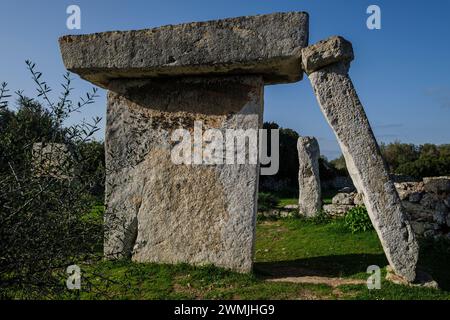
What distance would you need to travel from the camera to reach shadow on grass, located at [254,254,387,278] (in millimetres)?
6828

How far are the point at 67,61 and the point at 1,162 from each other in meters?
3.93

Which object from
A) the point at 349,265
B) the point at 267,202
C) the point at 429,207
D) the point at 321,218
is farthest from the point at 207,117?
the point at 267,202

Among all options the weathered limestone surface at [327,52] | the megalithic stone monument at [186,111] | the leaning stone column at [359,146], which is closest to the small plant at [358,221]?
the leaning stone column at [359,146]

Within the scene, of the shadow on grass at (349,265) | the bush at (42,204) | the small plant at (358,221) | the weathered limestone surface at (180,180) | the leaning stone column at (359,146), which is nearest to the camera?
the bush at (42,204)

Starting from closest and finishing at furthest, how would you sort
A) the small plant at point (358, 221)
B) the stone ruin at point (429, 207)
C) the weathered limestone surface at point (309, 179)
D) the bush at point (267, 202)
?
the stone ruin at point (429, 207) → the small plant at point (358, 221) → the weathered limestone surface at point (309, 179) → the bush at point (267, 202)

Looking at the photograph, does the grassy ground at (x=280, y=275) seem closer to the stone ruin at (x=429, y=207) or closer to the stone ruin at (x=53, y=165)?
the stone ruin at (x=429, y=207)

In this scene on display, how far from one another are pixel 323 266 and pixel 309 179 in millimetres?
5513

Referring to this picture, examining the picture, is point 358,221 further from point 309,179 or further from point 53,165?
point 53,165

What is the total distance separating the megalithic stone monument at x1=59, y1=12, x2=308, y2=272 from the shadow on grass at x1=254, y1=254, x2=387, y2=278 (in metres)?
0.86

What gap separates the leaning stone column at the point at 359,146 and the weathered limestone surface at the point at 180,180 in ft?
3.42

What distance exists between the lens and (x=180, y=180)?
6871mm

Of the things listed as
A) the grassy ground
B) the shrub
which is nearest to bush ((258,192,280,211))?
the shrub

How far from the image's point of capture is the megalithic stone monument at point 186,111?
6352 millimetres

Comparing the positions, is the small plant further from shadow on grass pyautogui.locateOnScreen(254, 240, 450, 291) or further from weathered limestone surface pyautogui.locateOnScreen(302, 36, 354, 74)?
weathered limestone surface pyautogui.locateOnScreen(302, 36, 354, 74)
